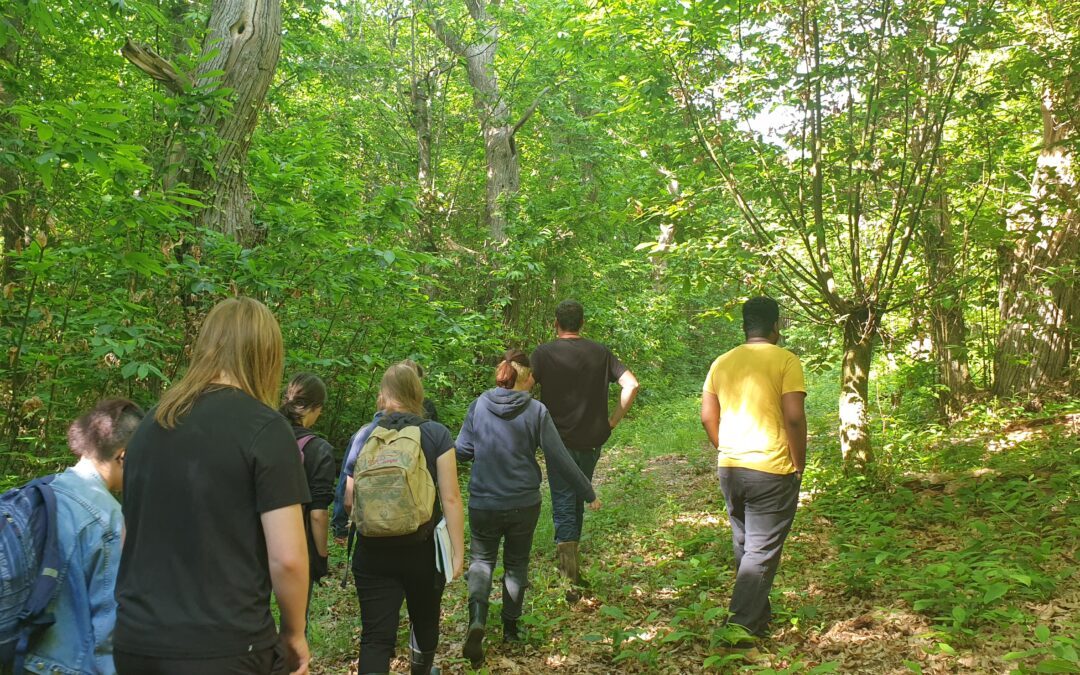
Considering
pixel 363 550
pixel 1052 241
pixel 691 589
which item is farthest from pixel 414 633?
pixel 1052 241

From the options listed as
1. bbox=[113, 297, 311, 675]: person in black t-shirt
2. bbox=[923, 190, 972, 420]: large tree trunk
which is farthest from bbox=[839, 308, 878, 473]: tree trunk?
bbox=[113, 297, 311, 675]: person in black t-shirt

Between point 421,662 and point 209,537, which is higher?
point 209,537

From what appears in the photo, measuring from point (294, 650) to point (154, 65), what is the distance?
602 cm

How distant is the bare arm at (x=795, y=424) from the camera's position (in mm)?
4434

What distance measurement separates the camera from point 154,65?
641 centimetres

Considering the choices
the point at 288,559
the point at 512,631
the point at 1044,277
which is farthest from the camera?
the point at 1044,277

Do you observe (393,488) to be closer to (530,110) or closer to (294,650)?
(294,650)

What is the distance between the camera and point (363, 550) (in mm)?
3799

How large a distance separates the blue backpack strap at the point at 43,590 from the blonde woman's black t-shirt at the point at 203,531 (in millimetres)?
657

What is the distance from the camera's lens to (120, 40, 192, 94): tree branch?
627cm

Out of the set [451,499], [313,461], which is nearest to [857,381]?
[451,499]

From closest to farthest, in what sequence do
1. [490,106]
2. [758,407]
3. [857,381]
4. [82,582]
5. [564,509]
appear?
[82,582]
[758,407]
[564,509]
[857,381]
[490,106]

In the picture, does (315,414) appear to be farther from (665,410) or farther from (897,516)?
(665,410)

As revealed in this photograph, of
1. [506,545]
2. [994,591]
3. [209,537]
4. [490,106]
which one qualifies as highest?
[490,106]
